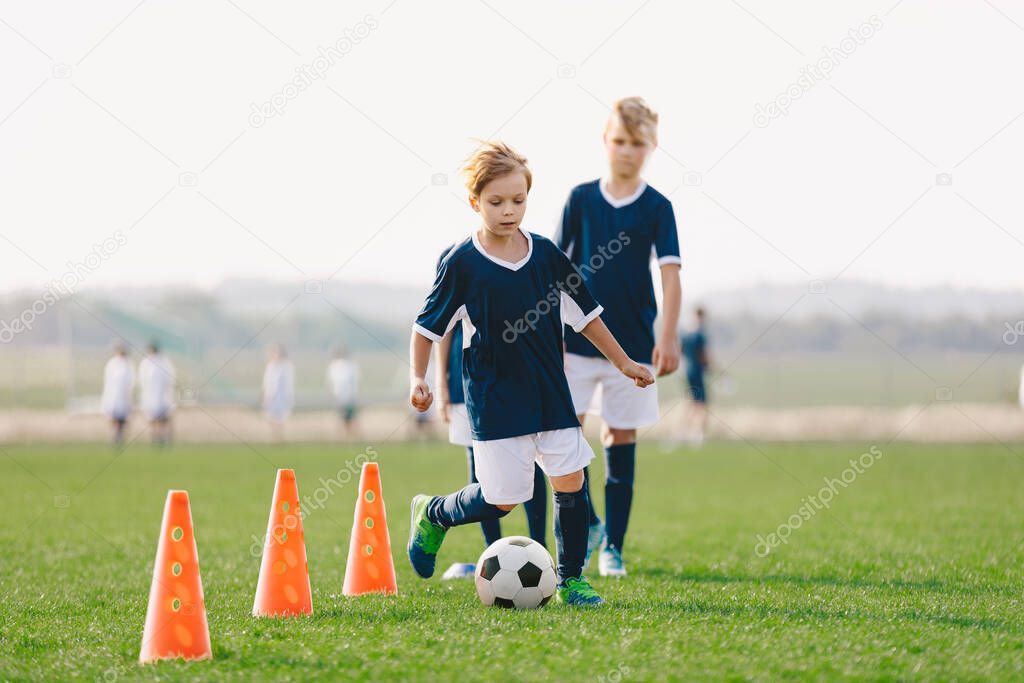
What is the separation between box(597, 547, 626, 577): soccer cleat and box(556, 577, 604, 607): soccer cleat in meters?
0.98

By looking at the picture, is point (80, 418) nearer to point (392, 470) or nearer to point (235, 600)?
point (392, 470)

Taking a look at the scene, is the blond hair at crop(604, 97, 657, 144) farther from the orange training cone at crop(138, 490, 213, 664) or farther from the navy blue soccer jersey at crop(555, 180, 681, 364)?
the orange training cone at crop(138, 490, 213, 664)

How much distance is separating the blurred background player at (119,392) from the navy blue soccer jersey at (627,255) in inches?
705

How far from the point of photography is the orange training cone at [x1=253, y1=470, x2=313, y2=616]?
15.3 ft

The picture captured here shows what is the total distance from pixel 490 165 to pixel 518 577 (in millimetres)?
1816

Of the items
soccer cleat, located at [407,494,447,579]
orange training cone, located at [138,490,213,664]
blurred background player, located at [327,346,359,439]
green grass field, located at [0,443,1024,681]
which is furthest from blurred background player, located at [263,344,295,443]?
orange training cone, located at [138,490,213,664]

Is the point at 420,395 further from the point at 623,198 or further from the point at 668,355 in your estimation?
the point at 623,198

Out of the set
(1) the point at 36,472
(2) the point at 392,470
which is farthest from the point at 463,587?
(1) the point at 36,472

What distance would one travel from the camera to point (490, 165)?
4531 mm

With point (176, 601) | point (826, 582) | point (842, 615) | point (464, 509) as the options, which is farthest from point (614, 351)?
point (176, 601)

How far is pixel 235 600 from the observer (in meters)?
5.26

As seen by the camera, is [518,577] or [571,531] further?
[571,531]

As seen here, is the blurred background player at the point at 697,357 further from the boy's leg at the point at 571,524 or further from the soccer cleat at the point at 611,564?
the boy's leg at the point at 571,524

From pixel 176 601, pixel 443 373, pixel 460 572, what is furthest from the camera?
pixel 460 572
